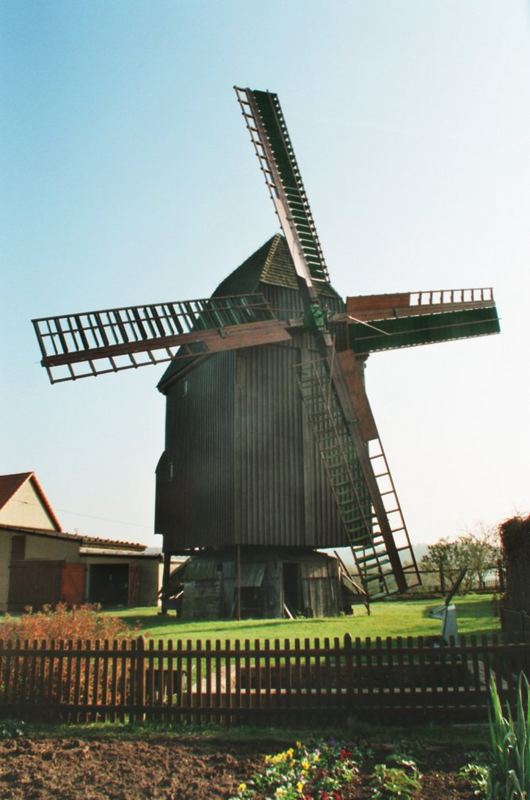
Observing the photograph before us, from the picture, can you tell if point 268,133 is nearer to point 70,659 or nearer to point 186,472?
point 186,472

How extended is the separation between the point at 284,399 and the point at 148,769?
610 inches

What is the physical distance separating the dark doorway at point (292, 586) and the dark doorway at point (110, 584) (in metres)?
11.8

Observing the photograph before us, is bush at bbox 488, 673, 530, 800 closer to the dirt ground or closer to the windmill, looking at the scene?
the dirt ground

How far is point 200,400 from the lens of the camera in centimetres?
2375

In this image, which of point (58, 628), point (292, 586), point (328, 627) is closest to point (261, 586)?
point (292, 586)

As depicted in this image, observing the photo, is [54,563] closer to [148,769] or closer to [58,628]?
[58,628]

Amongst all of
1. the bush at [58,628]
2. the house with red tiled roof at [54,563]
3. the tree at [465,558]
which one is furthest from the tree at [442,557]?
the bush at [58,628]

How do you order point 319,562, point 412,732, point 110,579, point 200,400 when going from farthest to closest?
point 110,579, point 200,400, point 319,562, point 412,732

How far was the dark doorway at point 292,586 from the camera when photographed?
21656 mm

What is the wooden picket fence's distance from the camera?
27.0ft

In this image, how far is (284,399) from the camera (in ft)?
70.7

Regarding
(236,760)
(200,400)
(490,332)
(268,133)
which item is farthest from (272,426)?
(236,760)

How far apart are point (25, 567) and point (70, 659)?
20356 millimetres

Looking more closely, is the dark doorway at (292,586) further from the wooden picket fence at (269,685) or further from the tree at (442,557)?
the wooden picket fence at (269,685)
